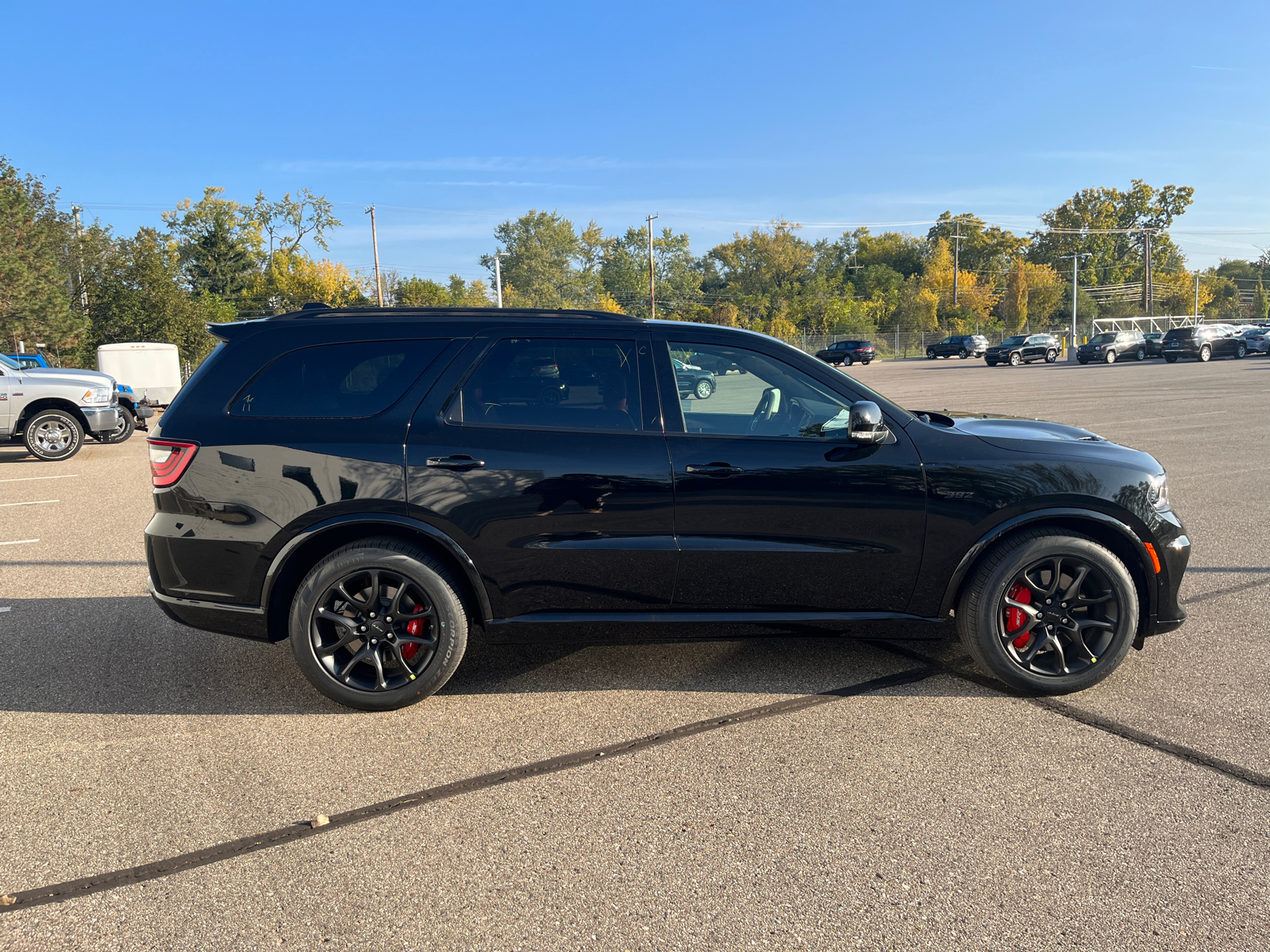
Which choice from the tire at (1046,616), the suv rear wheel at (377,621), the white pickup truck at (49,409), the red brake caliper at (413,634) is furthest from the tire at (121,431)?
the tire at (1046,616)

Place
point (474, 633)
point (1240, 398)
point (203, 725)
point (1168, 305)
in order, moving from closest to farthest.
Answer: point (203, 725) → point (474, 633) → point (1240, 398) → point (1168, 305)

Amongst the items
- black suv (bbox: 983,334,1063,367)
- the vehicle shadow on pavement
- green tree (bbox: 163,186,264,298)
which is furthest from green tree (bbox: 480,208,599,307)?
the vehicle shadow on pavement

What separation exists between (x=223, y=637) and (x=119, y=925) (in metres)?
2.82

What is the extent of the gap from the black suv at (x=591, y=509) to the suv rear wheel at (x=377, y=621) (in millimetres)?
11

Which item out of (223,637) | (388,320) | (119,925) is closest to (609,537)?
(388,320)

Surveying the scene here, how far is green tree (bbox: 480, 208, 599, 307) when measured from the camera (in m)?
107

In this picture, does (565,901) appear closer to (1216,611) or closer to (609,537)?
(609,537)

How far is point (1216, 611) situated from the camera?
5438 mm

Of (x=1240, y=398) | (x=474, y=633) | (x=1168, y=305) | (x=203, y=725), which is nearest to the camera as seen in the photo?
(x=203, y=725)

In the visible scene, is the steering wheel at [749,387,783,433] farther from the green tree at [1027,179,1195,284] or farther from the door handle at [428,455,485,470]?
the green tree at [1027,179,1195,284]

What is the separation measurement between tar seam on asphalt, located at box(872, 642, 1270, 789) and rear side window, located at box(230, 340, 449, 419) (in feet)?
9.49

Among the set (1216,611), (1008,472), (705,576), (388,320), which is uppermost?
(388,320)

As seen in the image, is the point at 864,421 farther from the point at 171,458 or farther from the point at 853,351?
the point at 853,351

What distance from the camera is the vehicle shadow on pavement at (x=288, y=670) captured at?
4.30 m
